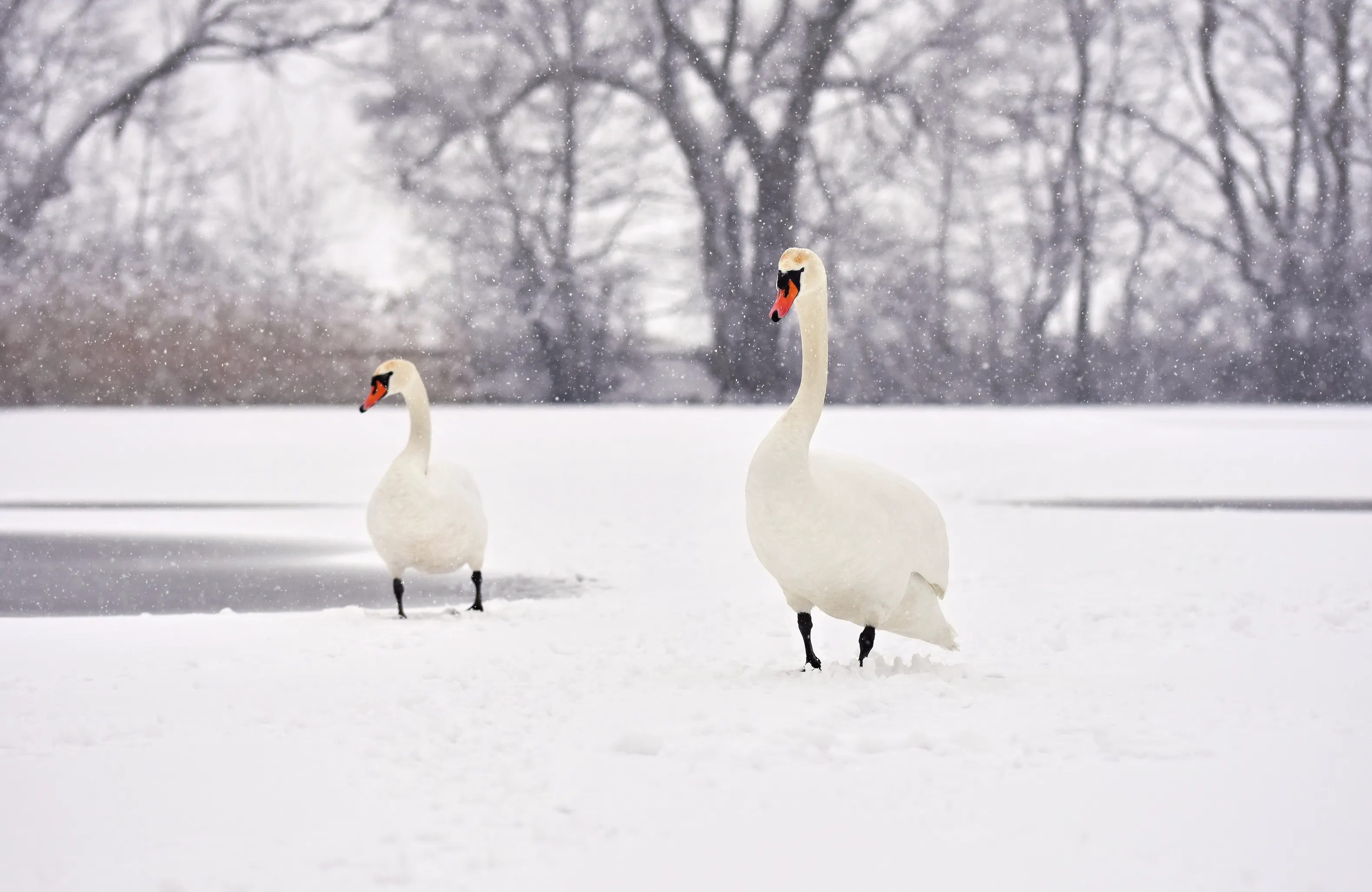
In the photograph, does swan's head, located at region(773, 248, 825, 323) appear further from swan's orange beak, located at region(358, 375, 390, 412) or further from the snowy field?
swan's orange beak, located at region(358, 375, 390, 412)

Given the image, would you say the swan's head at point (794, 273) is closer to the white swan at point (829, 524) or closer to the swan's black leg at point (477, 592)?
the white swan at point (829, 524)

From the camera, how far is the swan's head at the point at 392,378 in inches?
275

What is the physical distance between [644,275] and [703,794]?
16.6 metres

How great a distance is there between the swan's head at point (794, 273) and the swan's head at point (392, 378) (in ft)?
9.64

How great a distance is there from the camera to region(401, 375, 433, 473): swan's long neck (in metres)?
6.49

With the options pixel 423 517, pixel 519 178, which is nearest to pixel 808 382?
pixel 423 517

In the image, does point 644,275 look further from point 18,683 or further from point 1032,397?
point 18,683

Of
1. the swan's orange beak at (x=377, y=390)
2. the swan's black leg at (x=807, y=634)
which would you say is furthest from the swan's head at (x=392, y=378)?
the swan's black leg at (x=807, y=634)

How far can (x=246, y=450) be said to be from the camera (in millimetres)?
15523

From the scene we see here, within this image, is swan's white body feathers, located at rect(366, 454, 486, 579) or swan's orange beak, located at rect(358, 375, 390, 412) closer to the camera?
swan's white body feathers, located at rect(366, 454, 486, 579)

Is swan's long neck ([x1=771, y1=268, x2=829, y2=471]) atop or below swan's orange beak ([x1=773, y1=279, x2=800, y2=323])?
below

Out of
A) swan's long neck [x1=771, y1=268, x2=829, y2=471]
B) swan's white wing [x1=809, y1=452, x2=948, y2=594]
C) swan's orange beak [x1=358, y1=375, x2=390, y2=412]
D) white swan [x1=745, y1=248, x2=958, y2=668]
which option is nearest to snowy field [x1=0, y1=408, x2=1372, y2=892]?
white swan [x1=745, y1=248, x2=958, y2=668]

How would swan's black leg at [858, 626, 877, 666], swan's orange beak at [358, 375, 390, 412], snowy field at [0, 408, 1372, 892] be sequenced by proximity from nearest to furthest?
snowy field at [0, 408, 1372, 892]
swan's black leg at [858, 626, 877, 666]
swan's orange beak at [358, 375, 390, 412]

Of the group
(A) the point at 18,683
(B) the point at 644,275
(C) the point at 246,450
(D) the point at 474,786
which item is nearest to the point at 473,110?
(B) the point at 644,275
